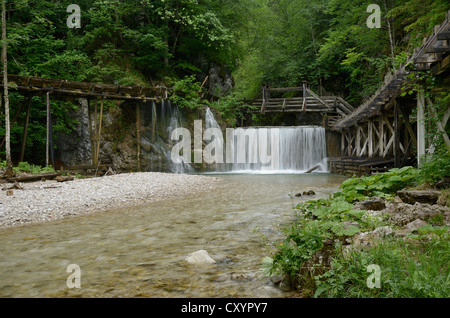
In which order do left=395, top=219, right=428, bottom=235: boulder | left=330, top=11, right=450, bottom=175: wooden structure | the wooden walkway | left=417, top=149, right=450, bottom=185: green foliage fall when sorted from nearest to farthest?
left=395, top=219, right=428, bottom=235: boulder
left=417, top=149, right=450, bottom=185: green foliage
left=330, top=11, right=450, bottom=175: wooden structure
the wooden walkway

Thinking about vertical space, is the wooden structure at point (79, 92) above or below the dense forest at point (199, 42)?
below

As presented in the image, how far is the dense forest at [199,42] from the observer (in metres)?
15.2

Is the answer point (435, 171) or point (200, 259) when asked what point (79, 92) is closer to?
point (200, 259)

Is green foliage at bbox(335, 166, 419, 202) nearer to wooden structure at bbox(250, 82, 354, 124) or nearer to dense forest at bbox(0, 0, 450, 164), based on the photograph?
dense forest at bbox(0, 0, 450, 164)

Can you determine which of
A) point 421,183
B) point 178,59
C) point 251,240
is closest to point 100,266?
point 251,240

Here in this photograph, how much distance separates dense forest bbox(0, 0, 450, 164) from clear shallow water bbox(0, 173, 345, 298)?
8.84 meters

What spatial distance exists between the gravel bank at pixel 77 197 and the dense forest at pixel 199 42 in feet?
21.3

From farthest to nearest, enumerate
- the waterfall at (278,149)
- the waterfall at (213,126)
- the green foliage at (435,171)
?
1. the waterfall at (278,149)
2. the waterfall at (213,126)
3. the green foliage at (435,171)

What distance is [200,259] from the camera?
12.4ft

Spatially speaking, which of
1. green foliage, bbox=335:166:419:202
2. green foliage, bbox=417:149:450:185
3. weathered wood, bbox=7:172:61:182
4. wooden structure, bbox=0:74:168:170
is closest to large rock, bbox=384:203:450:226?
green foliage, bbox=335:166:419:202

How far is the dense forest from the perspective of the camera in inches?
597

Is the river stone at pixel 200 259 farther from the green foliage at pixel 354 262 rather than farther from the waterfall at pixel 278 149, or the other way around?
the waterfall at pixel 278 149

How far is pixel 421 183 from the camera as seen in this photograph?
6.24 meters

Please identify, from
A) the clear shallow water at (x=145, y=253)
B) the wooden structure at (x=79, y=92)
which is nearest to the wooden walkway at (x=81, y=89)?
the wooden structure at (x=79, y=92)
